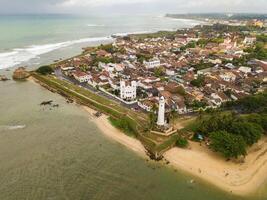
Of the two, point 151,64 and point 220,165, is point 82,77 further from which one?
point 220,165

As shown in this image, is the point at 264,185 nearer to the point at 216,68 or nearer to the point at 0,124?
the point at 0,124

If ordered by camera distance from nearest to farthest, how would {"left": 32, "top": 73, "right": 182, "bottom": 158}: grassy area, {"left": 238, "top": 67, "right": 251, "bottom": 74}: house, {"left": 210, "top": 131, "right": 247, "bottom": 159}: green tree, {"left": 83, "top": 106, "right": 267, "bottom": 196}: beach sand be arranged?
1. {"left": 83, "top": 106, "right": 267, "bottom": 196}: beach sand
2. {"left": 210, "top": 131, "right": 247, "bottom": 159}: green tree
3. {"left": 32, "top": 73, "right": 182, "bottom": 158}: grassy area
4. {"left": 238, "top": 67, "right": 251, "bottom": 74}: house

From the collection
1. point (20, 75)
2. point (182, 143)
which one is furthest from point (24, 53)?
point (182, 143)

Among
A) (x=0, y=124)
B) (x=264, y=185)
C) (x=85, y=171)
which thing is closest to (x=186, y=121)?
(x=264, y=185)

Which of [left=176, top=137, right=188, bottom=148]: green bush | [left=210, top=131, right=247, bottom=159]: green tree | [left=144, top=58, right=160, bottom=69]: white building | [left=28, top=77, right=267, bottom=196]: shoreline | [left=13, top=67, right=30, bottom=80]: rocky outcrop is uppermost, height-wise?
[left=210, top=131, right=247, bottom=159]: green tree

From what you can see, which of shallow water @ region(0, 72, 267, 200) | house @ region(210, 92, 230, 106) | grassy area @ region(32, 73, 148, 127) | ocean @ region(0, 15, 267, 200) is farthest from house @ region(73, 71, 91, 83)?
house @ region(210, 92, 230, 106)

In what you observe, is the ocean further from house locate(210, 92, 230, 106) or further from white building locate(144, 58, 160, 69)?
white building locate(144, 58, 160, 69)

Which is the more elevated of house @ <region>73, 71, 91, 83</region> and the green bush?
the green bush
